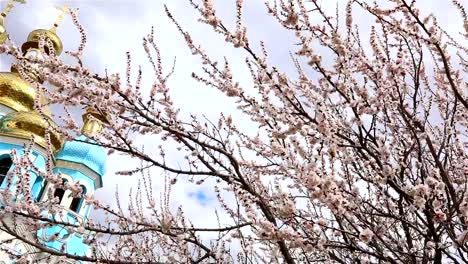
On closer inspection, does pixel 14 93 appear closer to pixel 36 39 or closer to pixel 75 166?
pixel 36 39

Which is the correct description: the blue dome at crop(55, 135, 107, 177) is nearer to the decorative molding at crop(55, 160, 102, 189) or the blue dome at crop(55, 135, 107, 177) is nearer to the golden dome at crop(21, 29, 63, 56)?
the decorative molding at crop(55, 160, 102, 189)

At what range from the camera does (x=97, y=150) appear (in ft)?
68.1

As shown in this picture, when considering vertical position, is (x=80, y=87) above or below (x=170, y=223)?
above

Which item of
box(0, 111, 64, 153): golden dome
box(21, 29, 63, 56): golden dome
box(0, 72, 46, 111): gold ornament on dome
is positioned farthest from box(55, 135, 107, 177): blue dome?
box(21, 29, 63, 56): golden dome

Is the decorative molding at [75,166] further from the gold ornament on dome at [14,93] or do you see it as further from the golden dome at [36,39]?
the golden dome at [36,39]

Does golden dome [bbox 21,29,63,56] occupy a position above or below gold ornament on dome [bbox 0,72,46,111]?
above

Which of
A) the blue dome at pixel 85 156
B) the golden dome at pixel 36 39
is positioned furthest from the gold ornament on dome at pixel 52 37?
the blue dome at pixel 85 156

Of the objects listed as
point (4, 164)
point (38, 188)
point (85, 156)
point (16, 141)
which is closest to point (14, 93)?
point (16, 141)

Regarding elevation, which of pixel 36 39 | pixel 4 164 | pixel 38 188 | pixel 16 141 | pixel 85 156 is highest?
pixel 36 39

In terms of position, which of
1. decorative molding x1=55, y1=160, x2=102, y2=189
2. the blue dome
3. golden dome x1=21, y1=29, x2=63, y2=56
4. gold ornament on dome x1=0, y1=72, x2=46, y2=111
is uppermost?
golden dome x1=21, y1=29, x2=63, y2=56

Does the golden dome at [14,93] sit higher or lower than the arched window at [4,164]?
higher

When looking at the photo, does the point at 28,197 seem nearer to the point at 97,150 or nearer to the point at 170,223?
the point at 170,223

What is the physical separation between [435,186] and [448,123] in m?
0.86

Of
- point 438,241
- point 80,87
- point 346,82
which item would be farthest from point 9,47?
point 438,241
